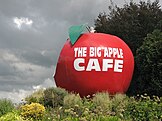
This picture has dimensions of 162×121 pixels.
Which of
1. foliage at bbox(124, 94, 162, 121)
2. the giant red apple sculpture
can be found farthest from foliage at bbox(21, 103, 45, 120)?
the giant red apple sculpture

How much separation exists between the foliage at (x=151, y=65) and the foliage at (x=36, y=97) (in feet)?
30.3

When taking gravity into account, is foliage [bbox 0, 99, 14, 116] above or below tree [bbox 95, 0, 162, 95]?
below

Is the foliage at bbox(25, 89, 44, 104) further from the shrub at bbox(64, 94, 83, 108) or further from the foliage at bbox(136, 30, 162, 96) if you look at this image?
the foliage at bbox(136, 30, 162, 96)

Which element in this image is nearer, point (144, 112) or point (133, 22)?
point (144, 112)

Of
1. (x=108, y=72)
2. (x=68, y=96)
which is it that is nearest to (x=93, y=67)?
(x=108, y=72)

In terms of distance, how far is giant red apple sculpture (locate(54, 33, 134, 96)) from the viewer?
2292 cm

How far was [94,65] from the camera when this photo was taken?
22844 millimetres

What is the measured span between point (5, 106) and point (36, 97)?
9.79 ft

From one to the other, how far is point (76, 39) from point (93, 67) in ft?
6.64

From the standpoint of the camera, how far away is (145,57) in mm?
28797

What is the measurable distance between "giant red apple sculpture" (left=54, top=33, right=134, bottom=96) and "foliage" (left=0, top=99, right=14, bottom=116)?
575cm

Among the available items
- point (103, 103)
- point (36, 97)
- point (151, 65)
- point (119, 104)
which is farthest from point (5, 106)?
point (151, 65)

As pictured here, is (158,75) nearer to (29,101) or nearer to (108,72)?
(108,72)

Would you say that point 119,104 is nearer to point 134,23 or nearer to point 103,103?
point 103,103
